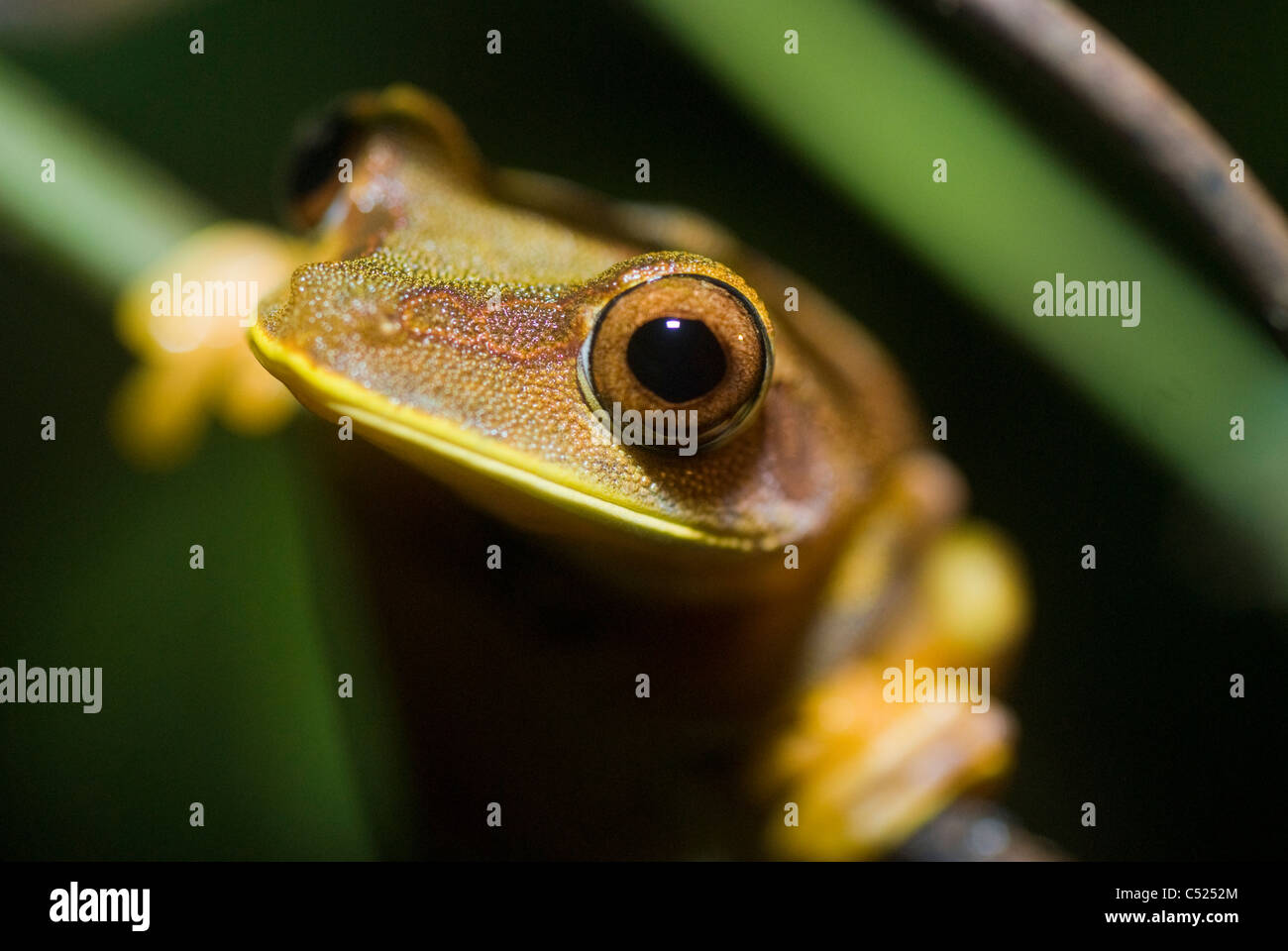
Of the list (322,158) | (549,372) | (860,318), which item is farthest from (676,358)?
(860,318)

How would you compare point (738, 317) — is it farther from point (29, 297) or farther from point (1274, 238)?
point (29, 297)

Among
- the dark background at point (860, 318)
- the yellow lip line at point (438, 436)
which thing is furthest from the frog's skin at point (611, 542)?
the dark background at point (860, 318)

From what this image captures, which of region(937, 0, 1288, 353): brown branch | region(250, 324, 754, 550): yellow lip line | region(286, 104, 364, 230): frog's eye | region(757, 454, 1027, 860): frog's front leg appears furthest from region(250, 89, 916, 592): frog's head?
region(757, 454, 1027, 860): frog's front leg

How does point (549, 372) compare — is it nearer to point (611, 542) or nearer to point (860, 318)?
point (611, 542)

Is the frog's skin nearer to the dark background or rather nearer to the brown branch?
the dark background

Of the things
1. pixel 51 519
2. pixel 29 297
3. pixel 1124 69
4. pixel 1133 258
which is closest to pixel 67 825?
pixel 51 519

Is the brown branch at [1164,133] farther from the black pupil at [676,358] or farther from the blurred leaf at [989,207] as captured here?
the blurred leaf at [989,207]
